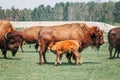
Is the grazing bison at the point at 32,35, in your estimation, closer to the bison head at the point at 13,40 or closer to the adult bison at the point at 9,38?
the adult bison at the point at 9,38

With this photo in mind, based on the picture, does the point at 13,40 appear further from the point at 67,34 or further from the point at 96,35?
the point at 96,35

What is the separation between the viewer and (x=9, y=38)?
71.3ft

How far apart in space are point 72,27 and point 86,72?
427cm

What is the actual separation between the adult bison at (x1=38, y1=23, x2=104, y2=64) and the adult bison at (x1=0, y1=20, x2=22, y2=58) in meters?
2.14

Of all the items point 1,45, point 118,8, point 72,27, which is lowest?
point 118,8

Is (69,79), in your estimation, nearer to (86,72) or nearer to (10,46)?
(86,72)

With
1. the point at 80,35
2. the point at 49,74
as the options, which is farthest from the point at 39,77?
the point at 80,35

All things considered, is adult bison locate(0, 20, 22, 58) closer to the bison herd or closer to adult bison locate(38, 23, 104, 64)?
the bison herd

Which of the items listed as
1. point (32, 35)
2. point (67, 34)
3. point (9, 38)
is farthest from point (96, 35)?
point (32, 35)

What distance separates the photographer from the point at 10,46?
21672 mm

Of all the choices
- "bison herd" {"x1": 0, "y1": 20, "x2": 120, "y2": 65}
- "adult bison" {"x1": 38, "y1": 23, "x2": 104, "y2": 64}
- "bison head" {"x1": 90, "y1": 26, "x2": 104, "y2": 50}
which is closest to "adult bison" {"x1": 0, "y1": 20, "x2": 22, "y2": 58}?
→ "bison herd" {"x1": 0, "y1": 20, "x2": 120, "y2": 65}

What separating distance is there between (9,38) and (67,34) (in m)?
3.50

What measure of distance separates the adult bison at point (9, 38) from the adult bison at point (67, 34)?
214 cm

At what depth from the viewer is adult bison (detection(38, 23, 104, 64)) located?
19438 millimetres
